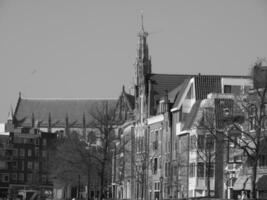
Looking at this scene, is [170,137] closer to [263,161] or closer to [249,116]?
[263,161]

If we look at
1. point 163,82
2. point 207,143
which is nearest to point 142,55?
point 163,82

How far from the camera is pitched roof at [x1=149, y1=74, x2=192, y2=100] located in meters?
134

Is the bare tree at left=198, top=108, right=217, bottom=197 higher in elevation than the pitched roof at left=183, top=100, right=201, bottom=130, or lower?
lower

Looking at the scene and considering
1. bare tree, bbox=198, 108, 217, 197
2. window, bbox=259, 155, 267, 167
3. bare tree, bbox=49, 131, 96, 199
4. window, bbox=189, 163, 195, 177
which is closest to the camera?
bare tree, bbox=198, 108, 217, 197

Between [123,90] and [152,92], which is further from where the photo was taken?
[123,90]

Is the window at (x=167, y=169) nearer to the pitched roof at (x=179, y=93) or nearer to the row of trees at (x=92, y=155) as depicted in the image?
the row of trees at (x=92, y=155)

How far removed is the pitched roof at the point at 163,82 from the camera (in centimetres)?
13405

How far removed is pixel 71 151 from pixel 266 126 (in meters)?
46.2

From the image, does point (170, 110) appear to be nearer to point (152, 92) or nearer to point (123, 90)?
point (152, 92)

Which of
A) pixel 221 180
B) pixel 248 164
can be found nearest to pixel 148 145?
pixel 221 180

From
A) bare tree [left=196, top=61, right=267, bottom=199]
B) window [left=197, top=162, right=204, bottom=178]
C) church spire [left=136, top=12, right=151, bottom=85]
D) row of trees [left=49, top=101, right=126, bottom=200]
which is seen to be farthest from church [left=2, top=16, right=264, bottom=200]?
church spire [left=136, top=12, right=151, bottom=85]

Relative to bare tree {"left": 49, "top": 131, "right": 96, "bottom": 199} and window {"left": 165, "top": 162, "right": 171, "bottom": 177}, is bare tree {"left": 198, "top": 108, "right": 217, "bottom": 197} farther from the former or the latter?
bare tree {"left": 49, "top": 131, "right": 96, "bottom": 199}

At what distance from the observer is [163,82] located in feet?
445

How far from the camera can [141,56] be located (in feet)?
592
